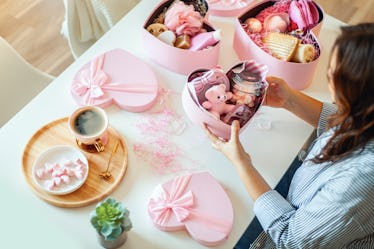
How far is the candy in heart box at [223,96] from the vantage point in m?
1.12

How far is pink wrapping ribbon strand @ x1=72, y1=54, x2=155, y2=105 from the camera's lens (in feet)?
3.91

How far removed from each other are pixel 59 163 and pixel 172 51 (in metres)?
0.41

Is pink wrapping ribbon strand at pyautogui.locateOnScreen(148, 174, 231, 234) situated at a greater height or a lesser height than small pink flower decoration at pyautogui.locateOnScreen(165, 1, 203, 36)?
lesser

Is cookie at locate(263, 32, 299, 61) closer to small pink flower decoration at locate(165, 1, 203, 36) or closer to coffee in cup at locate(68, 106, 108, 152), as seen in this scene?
small pink flower decoration at locate(165, 1, 203, 36)

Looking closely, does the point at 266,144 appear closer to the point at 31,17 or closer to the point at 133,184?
the point at 133,184

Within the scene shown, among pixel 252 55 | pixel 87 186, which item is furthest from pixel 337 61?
pixel 87 186

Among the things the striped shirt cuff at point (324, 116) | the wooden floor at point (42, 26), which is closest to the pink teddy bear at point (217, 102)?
the striped shirt cuff at point (324, 116)

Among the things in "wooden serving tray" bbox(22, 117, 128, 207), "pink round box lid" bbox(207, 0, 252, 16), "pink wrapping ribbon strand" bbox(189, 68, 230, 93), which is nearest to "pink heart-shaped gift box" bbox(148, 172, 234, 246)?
"wooden serving tray" bbox(22, 117, 128, 207)

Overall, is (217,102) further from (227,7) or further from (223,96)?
(227,7)

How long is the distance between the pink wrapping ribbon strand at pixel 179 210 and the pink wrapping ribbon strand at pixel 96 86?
305 mm

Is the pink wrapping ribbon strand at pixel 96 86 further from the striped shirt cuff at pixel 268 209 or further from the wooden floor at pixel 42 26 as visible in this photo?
the wooden floor at pixel 42 26

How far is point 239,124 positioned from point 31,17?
170 cm

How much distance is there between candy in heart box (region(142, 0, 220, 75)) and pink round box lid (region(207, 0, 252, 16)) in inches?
3.8

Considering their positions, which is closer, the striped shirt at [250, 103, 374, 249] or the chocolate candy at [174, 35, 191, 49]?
the striped shirt at [250, 103, 374, 249]
